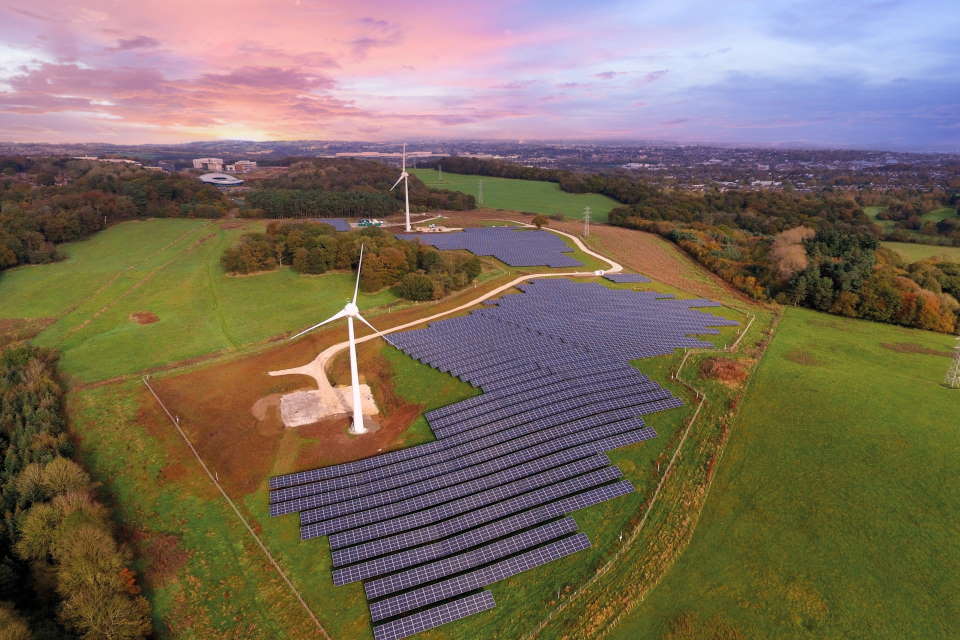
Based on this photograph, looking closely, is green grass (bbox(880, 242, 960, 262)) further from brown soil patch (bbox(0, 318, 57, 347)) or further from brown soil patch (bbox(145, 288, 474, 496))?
brown soil patch (bbox(0, 318, 57, 347))

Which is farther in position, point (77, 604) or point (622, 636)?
point (622, 636)

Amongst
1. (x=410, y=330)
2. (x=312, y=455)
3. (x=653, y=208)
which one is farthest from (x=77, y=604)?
(x=653, y=208)

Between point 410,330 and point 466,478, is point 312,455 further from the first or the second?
point 410,330

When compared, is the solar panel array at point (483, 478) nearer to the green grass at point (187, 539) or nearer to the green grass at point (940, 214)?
the green grass at point (187, 539)

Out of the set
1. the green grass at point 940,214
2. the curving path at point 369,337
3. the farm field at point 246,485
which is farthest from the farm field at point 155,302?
the green grass at point 940,214

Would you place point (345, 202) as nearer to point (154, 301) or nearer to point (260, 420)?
point (154, 301)
